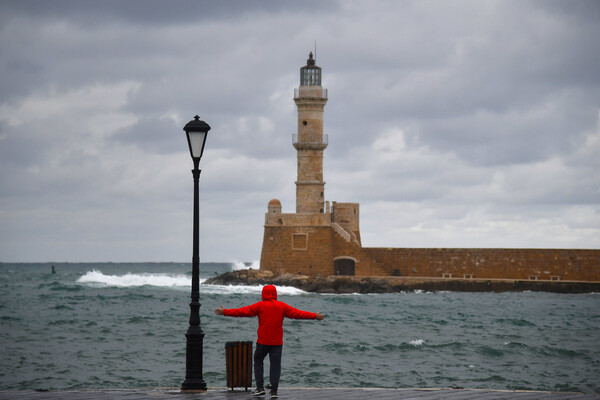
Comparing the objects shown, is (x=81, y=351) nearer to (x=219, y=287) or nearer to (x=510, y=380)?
(x=510, y=380)

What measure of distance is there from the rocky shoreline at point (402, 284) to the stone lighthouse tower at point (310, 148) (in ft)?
13.1

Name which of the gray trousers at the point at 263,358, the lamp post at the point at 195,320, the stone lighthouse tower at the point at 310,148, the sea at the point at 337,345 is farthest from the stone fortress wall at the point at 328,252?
the gray trousers at the point at 263,358

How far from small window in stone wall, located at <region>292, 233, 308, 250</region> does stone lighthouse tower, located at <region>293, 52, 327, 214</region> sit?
4.55ft

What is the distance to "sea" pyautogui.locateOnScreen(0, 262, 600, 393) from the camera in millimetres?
18484

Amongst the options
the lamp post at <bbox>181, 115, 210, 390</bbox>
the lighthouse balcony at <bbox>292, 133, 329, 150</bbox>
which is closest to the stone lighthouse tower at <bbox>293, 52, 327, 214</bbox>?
→ the lighthouse balcony at <bbox>292, 133, 329, 150</bbox>

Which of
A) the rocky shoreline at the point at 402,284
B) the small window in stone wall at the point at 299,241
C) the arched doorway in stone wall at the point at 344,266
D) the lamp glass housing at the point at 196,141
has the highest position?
the small window in stone wall at the point at 299,241

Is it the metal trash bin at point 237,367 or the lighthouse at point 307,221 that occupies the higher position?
the lighthouse at point 307,221

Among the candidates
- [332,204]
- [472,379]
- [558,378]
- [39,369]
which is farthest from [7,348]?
[332,204]

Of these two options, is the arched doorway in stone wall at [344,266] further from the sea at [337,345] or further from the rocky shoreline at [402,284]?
the sea at [337,345]

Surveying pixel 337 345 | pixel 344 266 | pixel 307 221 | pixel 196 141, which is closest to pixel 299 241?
pixel 307 221

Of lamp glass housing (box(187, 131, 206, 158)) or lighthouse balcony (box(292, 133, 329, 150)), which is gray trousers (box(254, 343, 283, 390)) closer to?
lamp glass housing (box(187, 131, 206, 158))

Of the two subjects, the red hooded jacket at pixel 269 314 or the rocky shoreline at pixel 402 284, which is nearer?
the red hooded jacket at pixel 269 314

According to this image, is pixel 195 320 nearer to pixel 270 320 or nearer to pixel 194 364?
pixel 194 364

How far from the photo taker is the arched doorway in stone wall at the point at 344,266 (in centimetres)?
5188
